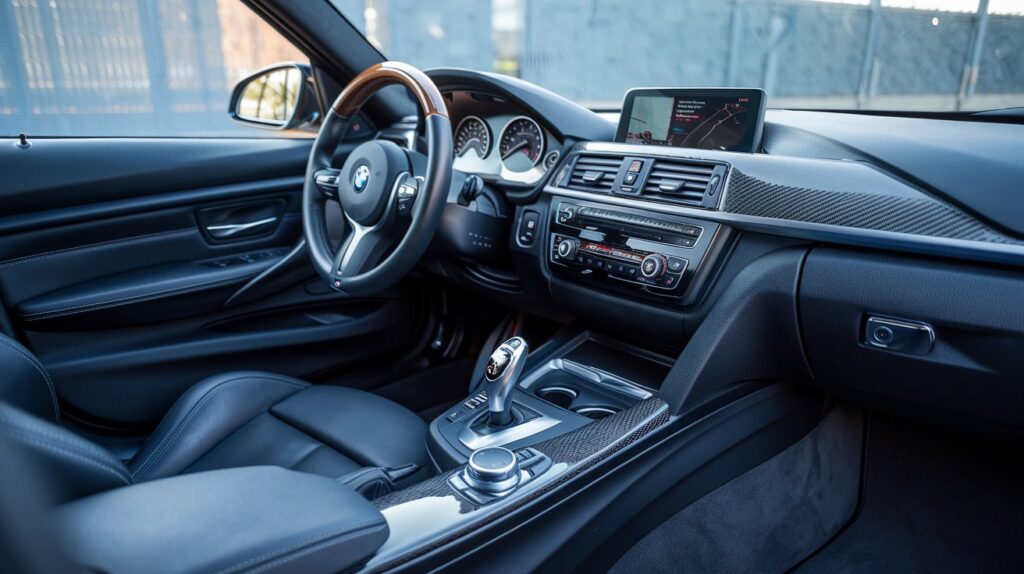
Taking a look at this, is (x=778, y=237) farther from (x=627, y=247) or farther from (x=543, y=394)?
(x=543, y=394)

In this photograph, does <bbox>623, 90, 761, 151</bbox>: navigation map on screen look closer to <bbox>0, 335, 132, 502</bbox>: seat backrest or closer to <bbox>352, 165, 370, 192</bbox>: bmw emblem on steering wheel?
<bbox>352, 165, 370, 192</bbox>: bmw emblem on steering wheel

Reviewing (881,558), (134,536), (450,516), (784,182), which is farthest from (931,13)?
(134,536)

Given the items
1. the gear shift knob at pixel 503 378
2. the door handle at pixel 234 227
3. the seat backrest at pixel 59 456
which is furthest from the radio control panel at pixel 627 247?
the seat backrest at pixel 59 456

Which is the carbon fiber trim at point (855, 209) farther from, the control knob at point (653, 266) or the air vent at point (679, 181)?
the control knob at point (653, 266)

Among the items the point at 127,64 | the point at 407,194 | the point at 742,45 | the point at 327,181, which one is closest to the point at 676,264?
the point at 407,194

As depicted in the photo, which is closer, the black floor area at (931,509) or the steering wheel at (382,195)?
the steering wheel at (382,195)

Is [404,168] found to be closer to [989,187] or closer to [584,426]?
[584,426]

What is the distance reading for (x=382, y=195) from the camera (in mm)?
1482

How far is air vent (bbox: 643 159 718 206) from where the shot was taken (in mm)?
1406

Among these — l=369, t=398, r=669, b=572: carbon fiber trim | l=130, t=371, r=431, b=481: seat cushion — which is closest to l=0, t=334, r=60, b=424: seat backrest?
l=130, t=371, r=431, b=481: seat cushion

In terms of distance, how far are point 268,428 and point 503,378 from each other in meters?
0.52

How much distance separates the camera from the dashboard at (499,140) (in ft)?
5.96

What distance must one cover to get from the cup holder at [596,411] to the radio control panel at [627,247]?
0.89 feet

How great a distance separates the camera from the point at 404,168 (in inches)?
59.7
